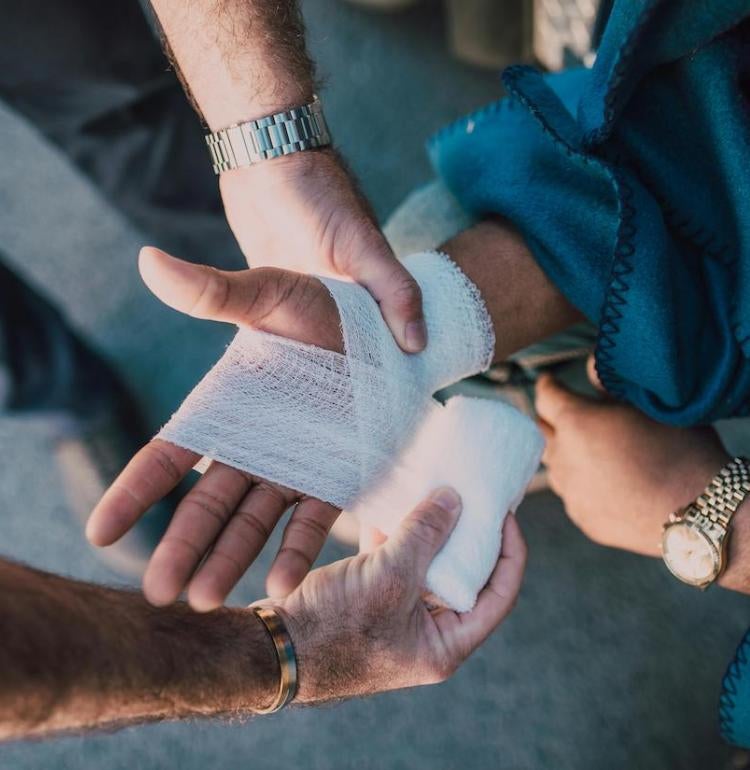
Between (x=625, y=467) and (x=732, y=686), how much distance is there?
250 mm

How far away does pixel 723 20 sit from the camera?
0.62 meters

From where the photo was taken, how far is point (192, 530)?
24.0 inches

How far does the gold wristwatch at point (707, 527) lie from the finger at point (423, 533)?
0.26 metres

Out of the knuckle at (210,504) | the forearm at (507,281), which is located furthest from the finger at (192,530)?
the forearm at (507,281)

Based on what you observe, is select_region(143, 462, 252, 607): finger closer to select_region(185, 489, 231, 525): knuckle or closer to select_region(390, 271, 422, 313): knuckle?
select_region(185, 489, 231, 525): knuckle

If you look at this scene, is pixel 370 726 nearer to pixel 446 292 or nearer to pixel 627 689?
pixel 627 689

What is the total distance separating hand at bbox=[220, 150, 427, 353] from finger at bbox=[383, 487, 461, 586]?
156 mm

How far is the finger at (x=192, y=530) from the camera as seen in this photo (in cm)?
56

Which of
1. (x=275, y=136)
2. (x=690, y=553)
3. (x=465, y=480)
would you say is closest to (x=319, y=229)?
(x=275, y=136)

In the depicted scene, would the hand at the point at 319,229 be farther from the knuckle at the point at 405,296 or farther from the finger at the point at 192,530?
the finger at the point at 192,530

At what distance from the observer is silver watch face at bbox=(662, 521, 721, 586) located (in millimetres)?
790

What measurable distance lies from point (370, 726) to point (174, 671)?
58 centimetres

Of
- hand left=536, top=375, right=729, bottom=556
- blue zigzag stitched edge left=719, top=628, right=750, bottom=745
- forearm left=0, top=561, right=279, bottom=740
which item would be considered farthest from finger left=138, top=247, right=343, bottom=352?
blue zigzag stitched edge left=719, top=628, right=750, bottom=745

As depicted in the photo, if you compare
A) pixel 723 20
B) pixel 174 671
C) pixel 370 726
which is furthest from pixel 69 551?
pixel 723 20
